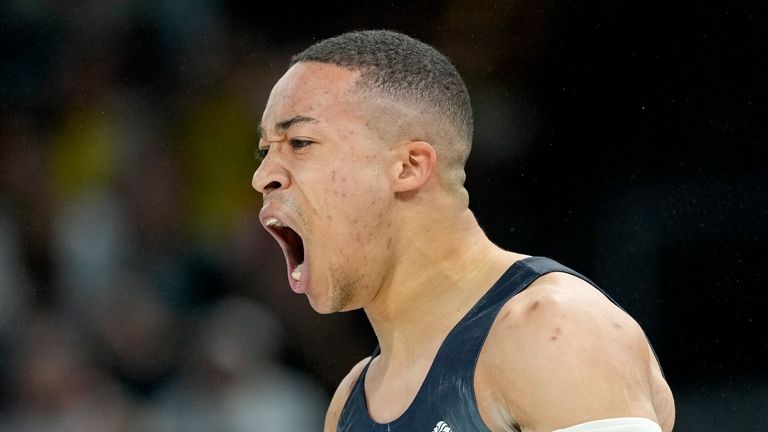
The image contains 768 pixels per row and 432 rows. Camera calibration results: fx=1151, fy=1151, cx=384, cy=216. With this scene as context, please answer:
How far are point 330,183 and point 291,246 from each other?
A: 32 cm

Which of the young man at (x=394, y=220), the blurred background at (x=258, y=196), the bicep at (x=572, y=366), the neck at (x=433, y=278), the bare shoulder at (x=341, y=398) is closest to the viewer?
the bicep at (x=572, y=366)

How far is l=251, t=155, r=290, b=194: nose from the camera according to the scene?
2.65 meters

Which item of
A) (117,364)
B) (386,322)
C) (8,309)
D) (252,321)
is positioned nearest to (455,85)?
(386,322)

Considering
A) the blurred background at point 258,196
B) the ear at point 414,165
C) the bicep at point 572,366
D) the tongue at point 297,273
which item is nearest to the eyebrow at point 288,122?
the ear at point 414,165

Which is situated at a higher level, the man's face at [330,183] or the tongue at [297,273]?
the man's face at [330,183]

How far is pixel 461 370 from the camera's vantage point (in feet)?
7.79

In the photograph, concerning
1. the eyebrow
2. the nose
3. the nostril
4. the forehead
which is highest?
the forehead

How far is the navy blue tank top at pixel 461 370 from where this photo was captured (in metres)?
2.34

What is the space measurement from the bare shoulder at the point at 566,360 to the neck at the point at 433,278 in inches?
10.0

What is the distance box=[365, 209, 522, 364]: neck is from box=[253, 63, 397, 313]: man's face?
0.18 ft

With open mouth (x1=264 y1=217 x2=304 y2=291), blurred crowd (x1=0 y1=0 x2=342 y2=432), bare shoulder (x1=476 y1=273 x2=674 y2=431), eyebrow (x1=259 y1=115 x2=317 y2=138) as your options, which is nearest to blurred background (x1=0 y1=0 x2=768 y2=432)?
blurred crowd (x1=0 y1=0 x2=342 y2=432)

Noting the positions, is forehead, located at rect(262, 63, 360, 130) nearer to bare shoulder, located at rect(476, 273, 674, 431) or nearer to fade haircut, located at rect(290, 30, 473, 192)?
fade haircut, located at rect(290, 30, 473, 192)

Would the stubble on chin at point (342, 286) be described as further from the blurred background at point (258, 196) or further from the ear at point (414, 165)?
the blurred background at point (258, 196)

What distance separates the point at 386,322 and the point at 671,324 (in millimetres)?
1517
